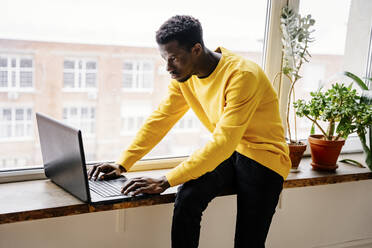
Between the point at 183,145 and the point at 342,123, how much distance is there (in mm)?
789

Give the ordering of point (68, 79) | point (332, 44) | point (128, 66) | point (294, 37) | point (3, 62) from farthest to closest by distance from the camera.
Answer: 1. point (332, 44)
2. point (294, 37)
3. point (128, 66)
4. point (68, 79)
5. point (3, 62)

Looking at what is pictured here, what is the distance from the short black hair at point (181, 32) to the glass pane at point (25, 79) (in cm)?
60

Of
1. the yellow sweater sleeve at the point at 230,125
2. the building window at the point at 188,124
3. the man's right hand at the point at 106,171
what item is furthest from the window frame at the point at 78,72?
the yellow sweater sleeve at the point at 230,125

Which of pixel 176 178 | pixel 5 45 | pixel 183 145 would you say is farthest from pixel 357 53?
pixel 5 45

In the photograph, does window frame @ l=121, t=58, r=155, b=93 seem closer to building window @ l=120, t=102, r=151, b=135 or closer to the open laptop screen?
building window @ l=120, t=102, r=151, b=135

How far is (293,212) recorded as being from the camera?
2328 millimetres

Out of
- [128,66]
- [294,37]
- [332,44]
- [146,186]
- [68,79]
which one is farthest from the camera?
[332,44]

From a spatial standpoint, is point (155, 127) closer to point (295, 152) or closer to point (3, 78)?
point (3, 78)

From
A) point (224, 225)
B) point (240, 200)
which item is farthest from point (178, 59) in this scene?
point (224, 225)

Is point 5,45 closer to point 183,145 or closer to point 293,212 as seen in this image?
point 183,145

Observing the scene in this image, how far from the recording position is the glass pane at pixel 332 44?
7.70ft

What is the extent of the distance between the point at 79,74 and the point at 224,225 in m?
1.01

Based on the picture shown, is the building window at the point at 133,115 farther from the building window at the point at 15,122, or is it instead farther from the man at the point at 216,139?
the building window at the point at 15,122

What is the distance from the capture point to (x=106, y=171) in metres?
1.80
